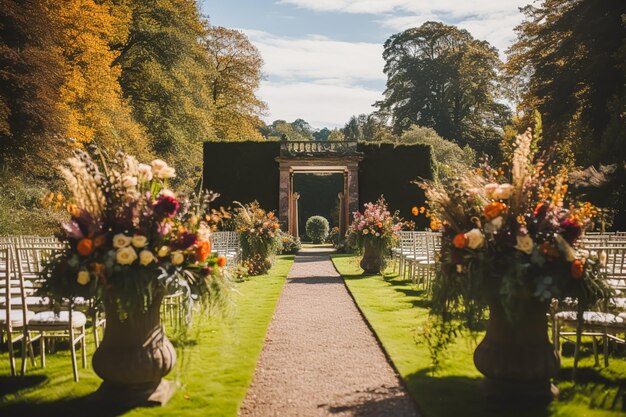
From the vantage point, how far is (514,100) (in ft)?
118

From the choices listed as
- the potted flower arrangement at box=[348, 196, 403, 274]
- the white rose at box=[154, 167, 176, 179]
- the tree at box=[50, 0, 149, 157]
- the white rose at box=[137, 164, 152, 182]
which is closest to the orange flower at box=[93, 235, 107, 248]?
the white rose at box=[137, 164, 152, 182]

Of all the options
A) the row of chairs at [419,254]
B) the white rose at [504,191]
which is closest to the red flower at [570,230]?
the white rose at [504,191]

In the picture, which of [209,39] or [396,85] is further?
[396,85]

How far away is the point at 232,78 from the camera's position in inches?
1243

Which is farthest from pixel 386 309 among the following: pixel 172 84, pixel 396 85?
pixel 396 85

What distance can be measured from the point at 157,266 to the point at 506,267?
7.89ft

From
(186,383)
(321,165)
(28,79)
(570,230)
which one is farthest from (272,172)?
(570,230)

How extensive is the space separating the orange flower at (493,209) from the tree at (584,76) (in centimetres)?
1644

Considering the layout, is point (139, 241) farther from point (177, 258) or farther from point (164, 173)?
point (164, 173)

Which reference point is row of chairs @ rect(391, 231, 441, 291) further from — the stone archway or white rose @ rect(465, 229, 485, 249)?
the stone archway

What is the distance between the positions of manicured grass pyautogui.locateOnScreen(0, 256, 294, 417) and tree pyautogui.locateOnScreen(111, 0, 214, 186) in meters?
18.9

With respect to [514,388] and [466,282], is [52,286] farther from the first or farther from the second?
[514,388]

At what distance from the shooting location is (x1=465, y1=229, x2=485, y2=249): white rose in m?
3.88

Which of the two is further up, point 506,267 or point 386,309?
point 506,267
